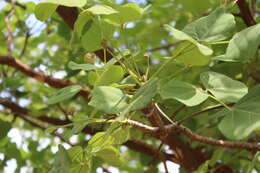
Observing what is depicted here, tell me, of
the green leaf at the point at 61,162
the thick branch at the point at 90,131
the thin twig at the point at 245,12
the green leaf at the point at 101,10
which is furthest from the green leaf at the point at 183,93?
the thick branch at the point at 90,131

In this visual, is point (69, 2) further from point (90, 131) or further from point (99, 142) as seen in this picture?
point (90, 131)

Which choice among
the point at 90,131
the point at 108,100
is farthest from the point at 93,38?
the point at 90,131

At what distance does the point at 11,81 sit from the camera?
1.54 meters

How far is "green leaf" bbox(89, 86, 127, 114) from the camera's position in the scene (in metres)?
0.68

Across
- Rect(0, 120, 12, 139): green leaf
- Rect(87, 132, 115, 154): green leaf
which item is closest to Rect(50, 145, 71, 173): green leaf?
Rect(87, 132, 115, 154): green leaf

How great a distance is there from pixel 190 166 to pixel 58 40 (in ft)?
3.58

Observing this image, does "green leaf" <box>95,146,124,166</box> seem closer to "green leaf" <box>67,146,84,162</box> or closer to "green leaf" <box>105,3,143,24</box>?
"green leaf" <box>67,146,84,162</box>

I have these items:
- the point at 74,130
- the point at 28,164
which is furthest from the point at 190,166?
the point at 74,130

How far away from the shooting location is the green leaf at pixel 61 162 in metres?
0.82

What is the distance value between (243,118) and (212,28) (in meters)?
0.16

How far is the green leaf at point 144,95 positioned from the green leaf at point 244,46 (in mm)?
139

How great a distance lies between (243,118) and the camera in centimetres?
68

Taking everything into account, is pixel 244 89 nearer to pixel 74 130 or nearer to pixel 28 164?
pixel 74 130

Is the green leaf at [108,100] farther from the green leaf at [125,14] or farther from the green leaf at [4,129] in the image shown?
the green leaf at [4,129]
